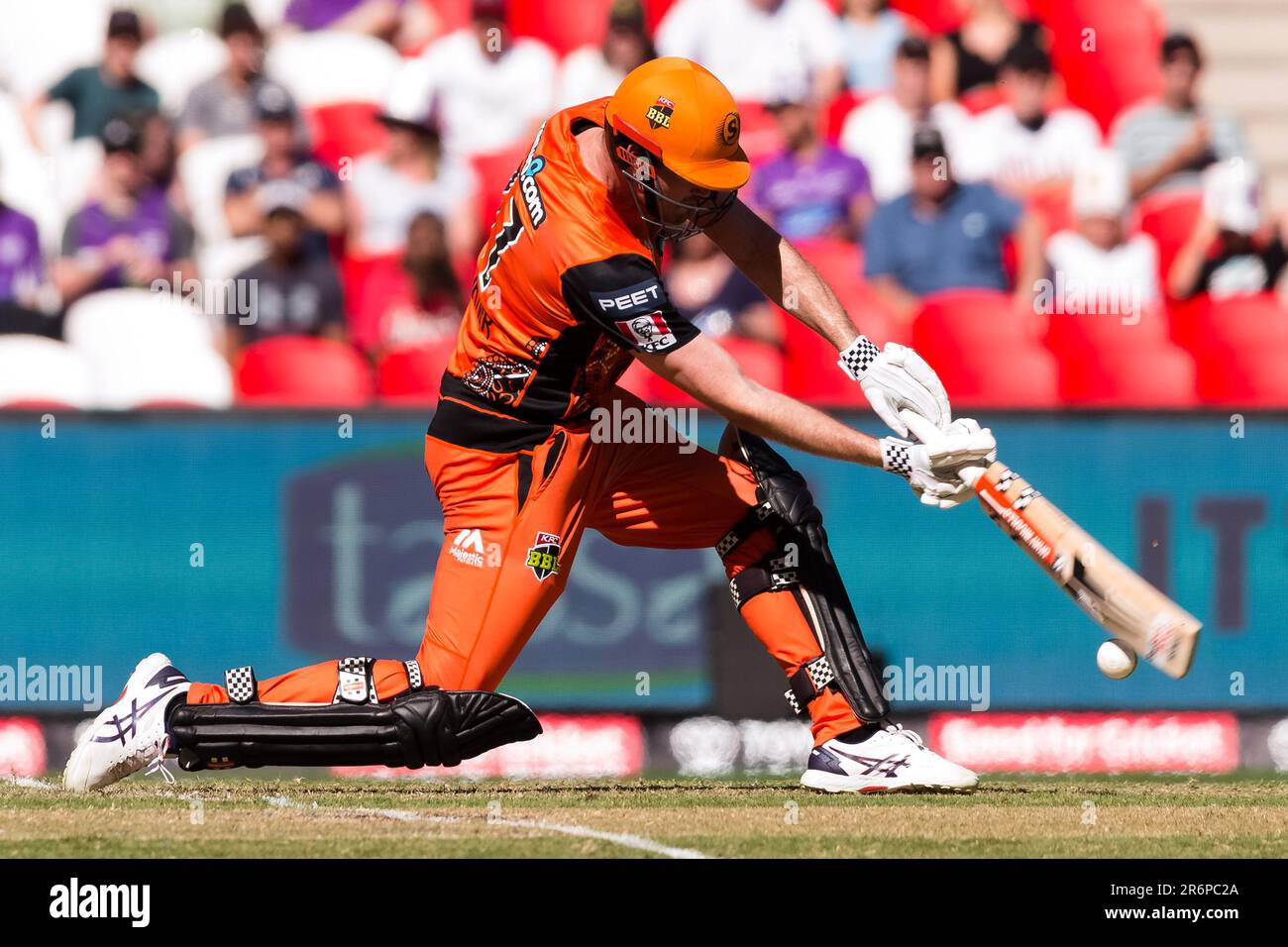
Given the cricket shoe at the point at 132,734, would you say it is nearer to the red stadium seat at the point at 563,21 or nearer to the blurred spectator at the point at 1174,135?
the red stadium seat at the point at 563,21

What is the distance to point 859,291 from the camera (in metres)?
10.1

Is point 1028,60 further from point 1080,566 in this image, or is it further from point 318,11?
point 1080,566

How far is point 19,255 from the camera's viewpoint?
1052 centimetres

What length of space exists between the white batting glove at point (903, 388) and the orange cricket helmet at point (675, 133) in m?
0.73

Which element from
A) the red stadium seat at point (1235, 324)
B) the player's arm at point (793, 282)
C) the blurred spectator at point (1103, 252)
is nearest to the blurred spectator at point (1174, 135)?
the blurred spectator at point (1103, 252)

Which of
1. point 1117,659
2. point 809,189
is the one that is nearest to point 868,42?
point 809,189

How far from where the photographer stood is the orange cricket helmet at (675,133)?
5.99 meters

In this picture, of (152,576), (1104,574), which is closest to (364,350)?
(152,576)

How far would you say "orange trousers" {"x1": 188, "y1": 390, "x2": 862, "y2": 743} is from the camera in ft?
20.5

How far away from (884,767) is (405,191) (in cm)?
539

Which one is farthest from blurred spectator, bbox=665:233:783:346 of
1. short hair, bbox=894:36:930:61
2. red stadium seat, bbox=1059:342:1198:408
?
short hair, bbox=894:36:930:61

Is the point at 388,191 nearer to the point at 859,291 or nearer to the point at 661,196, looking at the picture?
the point at 859,291

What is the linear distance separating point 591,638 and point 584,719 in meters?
0.35

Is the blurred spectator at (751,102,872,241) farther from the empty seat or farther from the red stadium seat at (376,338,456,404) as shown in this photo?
the empty seat
